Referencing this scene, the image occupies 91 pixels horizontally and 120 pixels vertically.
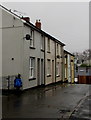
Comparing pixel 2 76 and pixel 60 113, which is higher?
pixel 2 76

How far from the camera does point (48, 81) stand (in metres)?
25.2

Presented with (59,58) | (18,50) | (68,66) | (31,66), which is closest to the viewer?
(18,50)

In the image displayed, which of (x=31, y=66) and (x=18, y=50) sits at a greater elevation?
(x=18, y=50)

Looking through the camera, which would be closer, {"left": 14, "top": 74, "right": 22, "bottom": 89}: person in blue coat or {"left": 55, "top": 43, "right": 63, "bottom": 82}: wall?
{"left": 14, "top": 74, "right": 22, "bottom": 89}: person in blue coat

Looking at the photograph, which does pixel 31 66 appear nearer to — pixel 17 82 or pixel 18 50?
pixel 18 50

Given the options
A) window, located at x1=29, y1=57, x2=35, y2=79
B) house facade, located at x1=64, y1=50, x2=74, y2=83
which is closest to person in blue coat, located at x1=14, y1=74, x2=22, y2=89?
window, located at x1=29, y1=57, x2=35, y2=79

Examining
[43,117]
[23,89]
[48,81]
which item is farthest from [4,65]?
[43,117]

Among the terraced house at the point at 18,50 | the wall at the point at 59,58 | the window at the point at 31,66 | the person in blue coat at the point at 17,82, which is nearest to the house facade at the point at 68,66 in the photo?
the wall at the point at 59,58

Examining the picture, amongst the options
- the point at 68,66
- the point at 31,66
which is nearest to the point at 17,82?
the point at 31,66

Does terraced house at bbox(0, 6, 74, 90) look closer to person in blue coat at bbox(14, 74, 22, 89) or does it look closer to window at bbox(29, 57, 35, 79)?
window at bbox(29, 57, 35, 79)

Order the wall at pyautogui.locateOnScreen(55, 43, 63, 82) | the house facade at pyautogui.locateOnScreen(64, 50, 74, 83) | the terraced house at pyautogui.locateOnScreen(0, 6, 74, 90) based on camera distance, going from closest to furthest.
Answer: the terraced house at pyautogui.locateOnScreen(0, 6, 74, 90) → the wall at pyautogui.locateOnScreen(55, 43, 63, 82) → the house facade at pyautogui.locateOnScreen(64, 50, 74, 83)

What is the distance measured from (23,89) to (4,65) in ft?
7.39

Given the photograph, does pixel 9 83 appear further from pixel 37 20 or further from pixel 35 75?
pixel 37 20

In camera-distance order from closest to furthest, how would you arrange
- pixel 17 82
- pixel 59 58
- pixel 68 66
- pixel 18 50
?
pixel 17 82, pixel 18 50, pixel 59 58, pixel 68 66
